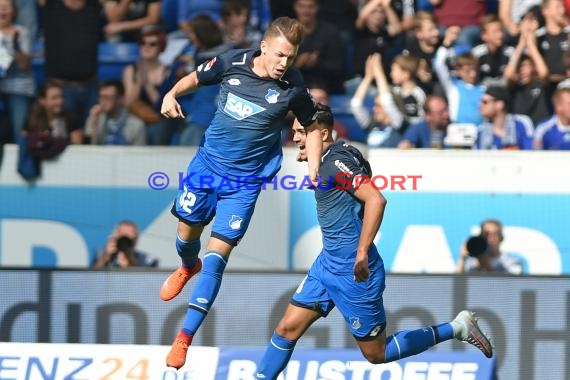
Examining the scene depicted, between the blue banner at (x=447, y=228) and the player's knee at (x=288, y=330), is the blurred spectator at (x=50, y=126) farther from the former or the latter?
the player's knee at (x=288, y=330)

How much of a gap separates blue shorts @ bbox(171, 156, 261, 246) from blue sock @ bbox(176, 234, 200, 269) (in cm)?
21

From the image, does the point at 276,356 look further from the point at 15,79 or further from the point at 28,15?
the point at 28,15

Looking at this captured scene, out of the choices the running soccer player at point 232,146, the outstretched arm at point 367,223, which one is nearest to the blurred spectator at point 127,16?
the running soccer player at point 232,146

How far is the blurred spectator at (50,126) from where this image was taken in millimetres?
11750

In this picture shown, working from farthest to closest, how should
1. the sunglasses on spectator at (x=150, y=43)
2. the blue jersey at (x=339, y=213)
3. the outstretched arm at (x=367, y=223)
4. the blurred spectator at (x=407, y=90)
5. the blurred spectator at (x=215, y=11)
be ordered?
1. the blurred spectator at (x=215, y=11)
2. the sunglasses on spectator at (x=150, y=43)
3. the blurred spectator at (x=407, y=90)
4. the blue jersey at (x=339, y=213)
5. the outstretched arm at (x=367, y=223)

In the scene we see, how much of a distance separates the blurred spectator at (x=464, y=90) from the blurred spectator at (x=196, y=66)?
6.63 ft

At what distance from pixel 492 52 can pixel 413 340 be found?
4.31 m

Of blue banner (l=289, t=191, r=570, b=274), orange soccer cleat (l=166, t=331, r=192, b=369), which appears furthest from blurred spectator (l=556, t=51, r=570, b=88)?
orange soccer cleat (l=166, t=331, r=192, b=369)

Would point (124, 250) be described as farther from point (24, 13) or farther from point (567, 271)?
point (567, 271)

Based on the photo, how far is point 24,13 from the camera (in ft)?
41.6

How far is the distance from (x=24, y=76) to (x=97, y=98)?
716 millimetres

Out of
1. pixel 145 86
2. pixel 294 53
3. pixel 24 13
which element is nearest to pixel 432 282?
pixel 294 53

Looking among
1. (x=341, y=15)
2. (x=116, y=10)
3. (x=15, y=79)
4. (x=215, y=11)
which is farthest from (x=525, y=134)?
(x=15, y=79)

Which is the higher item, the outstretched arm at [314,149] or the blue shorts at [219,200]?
the outstretched arm at [314,149]
